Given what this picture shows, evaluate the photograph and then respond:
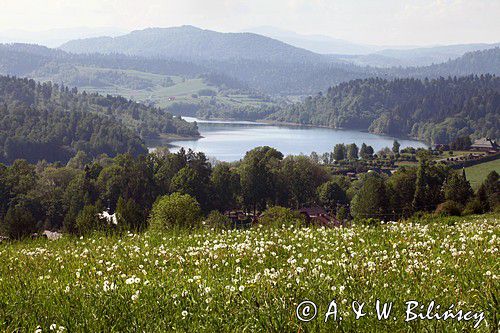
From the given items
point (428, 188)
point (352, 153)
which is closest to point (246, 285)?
point (428, 188)

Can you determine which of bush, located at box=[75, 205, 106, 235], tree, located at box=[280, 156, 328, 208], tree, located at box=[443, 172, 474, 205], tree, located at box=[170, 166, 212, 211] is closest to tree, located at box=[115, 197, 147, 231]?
bush, located at box=[75, 205, 106, 235]

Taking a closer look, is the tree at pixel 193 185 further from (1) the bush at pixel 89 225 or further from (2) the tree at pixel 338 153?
(2) the tree at pixel 338 153

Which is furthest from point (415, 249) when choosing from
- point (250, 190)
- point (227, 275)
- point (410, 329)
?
point (250, 190)

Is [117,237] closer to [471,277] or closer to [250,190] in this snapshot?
[471,277]

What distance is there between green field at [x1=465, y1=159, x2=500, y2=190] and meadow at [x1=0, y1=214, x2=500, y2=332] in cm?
9906

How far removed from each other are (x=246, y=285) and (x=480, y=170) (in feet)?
401

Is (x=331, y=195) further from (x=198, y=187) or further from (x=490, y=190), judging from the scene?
(x=490, y=190)

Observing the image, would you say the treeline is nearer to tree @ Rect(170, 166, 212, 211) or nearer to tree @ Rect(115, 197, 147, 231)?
tree @ Rect(170, 166, 212, 211)

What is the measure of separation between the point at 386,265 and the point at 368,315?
2112 millimetres

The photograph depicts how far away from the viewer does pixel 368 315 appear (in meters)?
5.40

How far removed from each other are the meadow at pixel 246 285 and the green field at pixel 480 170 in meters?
99.1

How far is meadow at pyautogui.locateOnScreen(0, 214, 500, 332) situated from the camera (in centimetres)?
538

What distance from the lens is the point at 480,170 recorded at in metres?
118

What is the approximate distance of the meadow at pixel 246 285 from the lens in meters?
5.38
